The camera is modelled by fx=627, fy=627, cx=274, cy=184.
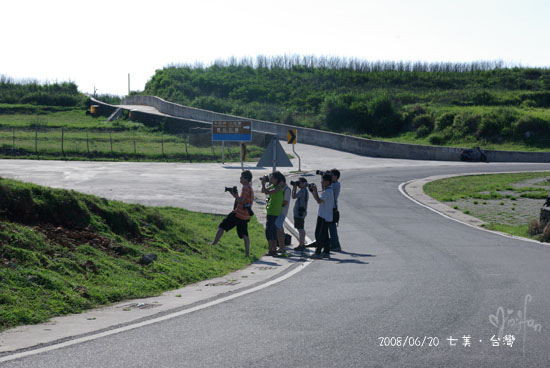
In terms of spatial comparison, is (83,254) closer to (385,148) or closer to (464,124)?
(385,148)

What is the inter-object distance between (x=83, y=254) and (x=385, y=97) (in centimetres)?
6365

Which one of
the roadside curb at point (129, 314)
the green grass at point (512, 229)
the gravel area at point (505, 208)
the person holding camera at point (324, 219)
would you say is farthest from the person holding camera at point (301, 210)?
the gravel area at point (505, 208)

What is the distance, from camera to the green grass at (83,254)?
7.66m

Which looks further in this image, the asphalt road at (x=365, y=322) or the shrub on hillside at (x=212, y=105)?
the shrub on hillside at (x=212, y=105)

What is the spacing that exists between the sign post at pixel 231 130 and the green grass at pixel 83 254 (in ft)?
96.3

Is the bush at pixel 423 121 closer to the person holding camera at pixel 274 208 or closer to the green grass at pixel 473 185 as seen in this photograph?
the green grass at pixel 473 185

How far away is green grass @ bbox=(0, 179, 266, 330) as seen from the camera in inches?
302

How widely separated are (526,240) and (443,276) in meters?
6.62

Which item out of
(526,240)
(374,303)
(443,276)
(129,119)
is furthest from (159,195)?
(129,119)

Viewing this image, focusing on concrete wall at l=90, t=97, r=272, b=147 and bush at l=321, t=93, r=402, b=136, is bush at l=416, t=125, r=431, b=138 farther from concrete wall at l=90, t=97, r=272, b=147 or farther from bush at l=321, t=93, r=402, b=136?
concrete wall at l=90, t=97, r=272, b=147

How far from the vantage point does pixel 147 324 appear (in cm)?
680

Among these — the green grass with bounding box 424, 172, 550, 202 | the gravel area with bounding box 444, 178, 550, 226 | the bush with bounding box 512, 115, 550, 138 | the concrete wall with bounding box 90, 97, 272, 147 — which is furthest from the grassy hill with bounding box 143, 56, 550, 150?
the gravel area with bounding box 444, 178, 550, 226

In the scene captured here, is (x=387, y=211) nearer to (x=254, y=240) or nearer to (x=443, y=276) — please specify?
(x=254, y=240)

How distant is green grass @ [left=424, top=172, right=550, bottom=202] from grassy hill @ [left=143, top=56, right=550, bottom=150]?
19.8 metres
